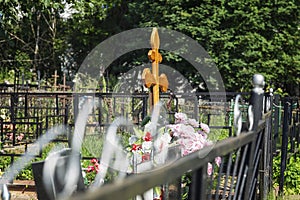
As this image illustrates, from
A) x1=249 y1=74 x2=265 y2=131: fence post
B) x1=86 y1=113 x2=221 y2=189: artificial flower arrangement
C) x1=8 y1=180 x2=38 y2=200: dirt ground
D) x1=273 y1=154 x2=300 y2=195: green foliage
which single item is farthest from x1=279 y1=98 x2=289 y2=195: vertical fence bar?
x1=249 y1=74 x2=265 y2=131: fence post

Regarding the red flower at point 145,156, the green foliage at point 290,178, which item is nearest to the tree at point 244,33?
the green foliage at point 290,178

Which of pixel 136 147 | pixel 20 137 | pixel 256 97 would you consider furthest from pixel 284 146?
pixel 20 137

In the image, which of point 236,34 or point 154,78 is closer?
point 154,78

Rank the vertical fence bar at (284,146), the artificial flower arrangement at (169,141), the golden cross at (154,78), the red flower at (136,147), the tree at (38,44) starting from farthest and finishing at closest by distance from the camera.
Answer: the tree at (38,44), the vertical fence bar at (284,146), the golden cross at (154,78), the red flower at (136,147), the artificial flower arrangement at (169,141)

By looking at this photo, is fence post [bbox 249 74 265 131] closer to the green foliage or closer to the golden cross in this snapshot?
the golden cross

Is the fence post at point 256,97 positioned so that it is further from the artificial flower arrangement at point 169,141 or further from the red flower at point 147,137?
the red flower at point 147,137

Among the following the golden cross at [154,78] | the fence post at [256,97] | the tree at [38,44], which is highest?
the tree at [38,44]

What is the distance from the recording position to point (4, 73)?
1838 centimetres

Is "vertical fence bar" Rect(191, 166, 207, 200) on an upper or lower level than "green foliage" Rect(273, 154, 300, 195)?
upper

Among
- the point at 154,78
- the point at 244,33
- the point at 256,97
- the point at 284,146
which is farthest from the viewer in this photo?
the point at 244,33

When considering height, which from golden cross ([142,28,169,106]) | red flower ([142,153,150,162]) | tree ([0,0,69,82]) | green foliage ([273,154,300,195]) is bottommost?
green foliage ([273,154,300,195])

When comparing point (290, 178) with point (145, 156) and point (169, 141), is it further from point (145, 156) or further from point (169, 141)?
point (145, 156)

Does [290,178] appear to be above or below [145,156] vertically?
below

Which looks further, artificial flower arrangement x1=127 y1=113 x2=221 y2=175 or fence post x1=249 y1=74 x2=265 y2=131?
artificial flower arrangement x1=127 y1=113 x2=221 y2=175
